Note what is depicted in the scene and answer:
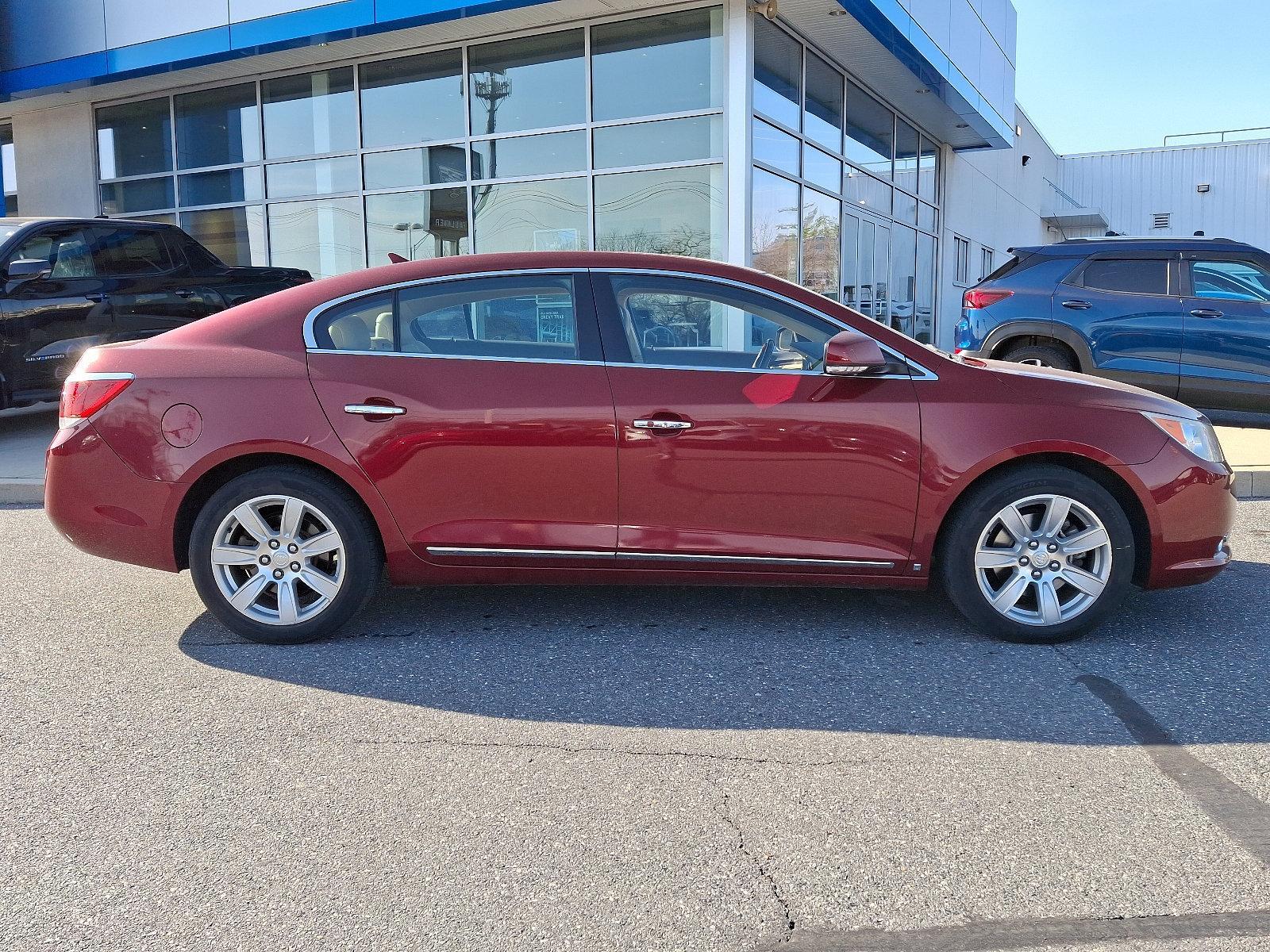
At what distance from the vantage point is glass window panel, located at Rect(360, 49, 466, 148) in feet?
44.8

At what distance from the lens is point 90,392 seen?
4.32 metres

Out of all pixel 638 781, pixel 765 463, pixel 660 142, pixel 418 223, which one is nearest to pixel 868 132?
pixel 660 142

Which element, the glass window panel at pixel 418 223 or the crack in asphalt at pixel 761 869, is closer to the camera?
the crack in asphalt at pixel 761 869

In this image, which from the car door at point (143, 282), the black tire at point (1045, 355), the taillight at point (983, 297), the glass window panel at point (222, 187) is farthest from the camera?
the glass window panel at point (222, 187)

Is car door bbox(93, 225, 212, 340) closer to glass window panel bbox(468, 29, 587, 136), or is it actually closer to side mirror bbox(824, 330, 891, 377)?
glass window panel bbox(468, 29, 587, 136)

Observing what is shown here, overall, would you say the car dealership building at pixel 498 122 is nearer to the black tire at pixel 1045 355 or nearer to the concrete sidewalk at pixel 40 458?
the black tire at pixel 1045 355

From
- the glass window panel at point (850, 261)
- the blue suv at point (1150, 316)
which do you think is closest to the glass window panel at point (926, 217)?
the glass window panel at point (850, 261)

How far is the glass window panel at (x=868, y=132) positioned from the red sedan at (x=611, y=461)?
11.9 meters

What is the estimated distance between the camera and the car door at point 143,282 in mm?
9852

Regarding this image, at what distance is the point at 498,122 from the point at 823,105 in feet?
14.3

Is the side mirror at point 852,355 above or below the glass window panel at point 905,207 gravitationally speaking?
below

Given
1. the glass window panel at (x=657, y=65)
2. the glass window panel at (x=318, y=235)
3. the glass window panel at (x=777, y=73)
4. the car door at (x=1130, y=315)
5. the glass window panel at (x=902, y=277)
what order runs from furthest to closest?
the glass window panel at (x=902, y=277) < the glass window panel at (x=318, y=235) < the glass window panel at (x=777, y=73) < the glass window panel at (x=657, y=65) < the car door at (x=1130, y=315)

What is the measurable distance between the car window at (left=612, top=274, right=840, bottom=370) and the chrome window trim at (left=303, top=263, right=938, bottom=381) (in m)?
0.02

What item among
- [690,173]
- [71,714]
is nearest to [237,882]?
[71,714]
